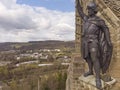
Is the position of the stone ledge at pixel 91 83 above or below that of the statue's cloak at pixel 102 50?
below

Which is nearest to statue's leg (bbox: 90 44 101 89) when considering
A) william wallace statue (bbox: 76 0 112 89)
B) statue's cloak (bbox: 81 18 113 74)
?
william wallace statue (bbox: 76 0 112 89)

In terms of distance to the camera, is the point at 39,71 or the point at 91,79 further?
the point at 39,71

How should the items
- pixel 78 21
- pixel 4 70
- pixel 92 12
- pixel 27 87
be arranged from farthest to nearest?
pixel 4 70 < pixel 27 87 < pixel 78 21 < pixel 92 12

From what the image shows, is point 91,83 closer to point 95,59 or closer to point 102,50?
point 95,59

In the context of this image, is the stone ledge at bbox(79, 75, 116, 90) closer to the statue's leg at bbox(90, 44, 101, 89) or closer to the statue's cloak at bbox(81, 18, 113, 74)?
the statue's leg at bbox(90, 44, 101, 89)

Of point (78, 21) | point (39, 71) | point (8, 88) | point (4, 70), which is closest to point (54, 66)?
point (39, 71)

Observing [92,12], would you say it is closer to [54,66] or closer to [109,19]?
[109,19]

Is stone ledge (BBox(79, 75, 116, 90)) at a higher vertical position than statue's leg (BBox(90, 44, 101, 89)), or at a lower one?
lower

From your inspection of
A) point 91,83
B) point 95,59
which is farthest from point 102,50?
point 91,83

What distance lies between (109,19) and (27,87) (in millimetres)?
51086

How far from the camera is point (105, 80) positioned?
10625 mm

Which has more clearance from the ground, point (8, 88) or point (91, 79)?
point (91, 79)

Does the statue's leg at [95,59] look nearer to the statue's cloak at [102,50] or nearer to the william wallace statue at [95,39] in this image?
the william wallace statue at [95,39]

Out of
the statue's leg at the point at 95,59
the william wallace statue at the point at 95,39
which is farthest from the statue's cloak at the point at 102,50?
the statue's leg at the point at 95,59
